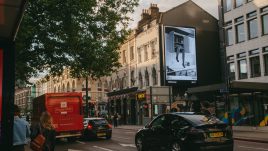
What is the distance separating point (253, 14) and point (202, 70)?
12419mm

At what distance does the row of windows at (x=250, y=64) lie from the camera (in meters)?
35.2

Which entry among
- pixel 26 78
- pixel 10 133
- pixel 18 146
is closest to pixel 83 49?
pixel 26 78

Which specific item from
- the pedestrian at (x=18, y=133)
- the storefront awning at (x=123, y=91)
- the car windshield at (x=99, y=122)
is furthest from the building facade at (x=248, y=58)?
the pedestrian at (x=18, y=133)

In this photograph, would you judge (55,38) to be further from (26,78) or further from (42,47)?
(26,78)

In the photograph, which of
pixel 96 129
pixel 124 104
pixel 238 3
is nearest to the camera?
pixel 96 129

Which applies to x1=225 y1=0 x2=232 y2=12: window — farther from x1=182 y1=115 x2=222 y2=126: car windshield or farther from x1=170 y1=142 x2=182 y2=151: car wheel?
x1=170 y1=142 x2=182 y2=151: car wheel

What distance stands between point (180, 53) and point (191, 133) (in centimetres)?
3436

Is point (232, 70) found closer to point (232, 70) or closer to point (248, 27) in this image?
point (232, 70)

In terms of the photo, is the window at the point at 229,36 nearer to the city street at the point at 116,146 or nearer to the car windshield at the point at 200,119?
the city street at the point at 116,146

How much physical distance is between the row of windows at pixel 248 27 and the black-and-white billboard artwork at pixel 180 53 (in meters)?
6.57

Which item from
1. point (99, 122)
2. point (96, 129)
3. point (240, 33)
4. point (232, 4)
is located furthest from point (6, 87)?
point (232, 4)

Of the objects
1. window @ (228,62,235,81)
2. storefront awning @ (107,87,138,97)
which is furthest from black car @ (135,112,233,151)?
storefront awning @ (107,87,138,97)

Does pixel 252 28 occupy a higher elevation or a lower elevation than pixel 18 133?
higher

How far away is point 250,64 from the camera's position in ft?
121
